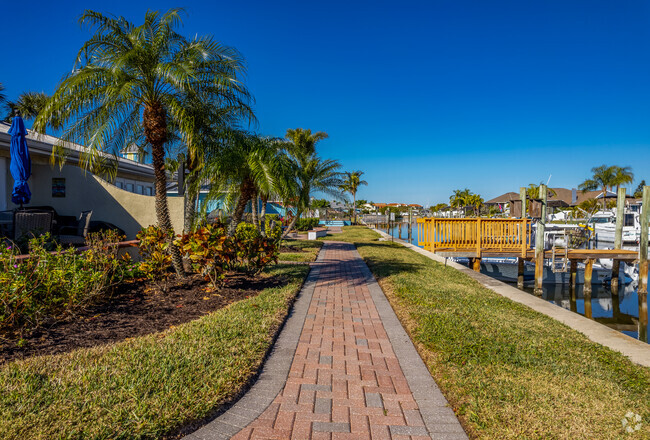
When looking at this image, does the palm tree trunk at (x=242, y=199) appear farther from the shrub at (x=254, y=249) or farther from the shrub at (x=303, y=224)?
the shrub at (x=303, y=224)

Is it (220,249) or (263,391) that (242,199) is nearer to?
(220,249)

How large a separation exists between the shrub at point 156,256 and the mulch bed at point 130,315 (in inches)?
8.8

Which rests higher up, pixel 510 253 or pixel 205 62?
pixel 205 62

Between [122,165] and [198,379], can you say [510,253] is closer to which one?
[198,379]

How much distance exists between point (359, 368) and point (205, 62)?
566 centimetres

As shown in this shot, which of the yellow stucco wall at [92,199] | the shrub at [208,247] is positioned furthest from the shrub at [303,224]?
the shrub at [208,247]

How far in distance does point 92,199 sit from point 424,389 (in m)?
11.0

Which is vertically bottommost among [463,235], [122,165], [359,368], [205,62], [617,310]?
[617,310]

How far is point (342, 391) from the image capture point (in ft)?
10.8

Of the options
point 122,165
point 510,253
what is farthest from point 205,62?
point 510,253

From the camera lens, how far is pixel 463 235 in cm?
1245

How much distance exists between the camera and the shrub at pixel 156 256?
625 centimetres

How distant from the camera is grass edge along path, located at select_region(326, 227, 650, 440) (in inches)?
109

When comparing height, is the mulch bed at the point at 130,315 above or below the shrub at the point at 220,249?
below
